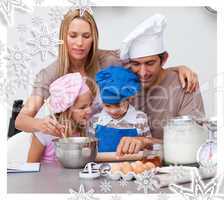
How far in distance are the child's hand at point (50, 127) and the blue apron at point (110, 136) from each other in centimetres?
9

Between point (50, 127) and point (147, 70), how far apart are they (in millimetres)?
270

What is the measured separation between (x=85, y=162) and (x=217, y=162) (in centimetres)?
31

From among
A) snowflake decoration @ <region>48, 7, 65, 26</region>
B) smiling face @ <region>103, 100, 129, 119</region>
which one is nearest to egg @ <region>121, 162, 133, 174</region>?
smiling face @ <region>103, 100, 129, 119</region>

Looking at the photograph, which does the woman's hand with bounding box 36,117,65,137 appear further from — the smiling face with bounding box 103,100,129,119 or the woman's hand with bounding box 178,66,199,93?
the woman's hand with bounding box 178,66,199,93

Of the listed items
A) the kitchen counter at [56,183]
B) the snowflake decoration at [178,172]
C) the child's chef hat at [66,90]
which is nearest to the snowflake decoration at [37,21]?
the child's chef hat at [66,90]

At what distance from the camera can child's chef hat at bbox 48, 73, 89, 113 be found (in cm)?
114

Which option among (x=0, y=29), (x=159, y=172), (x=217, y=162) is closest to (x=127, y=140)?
(x=159, y=172)

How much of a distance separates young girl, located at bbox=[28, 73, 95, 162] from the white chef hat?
0.12 m

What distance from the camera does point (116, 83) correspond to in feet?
3.73

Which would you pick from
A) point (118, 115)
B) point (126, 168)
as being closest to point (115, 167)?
point (126, 168)

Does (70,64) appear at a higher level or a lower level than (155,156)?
higher

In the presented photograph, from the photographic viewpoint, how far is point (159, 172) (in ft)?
3.67

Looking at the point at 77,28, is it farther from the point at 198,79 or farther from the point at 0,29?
the point at 198,79

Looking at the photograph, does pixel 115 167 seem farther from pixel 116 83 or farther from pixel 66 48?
pixel 66 48
